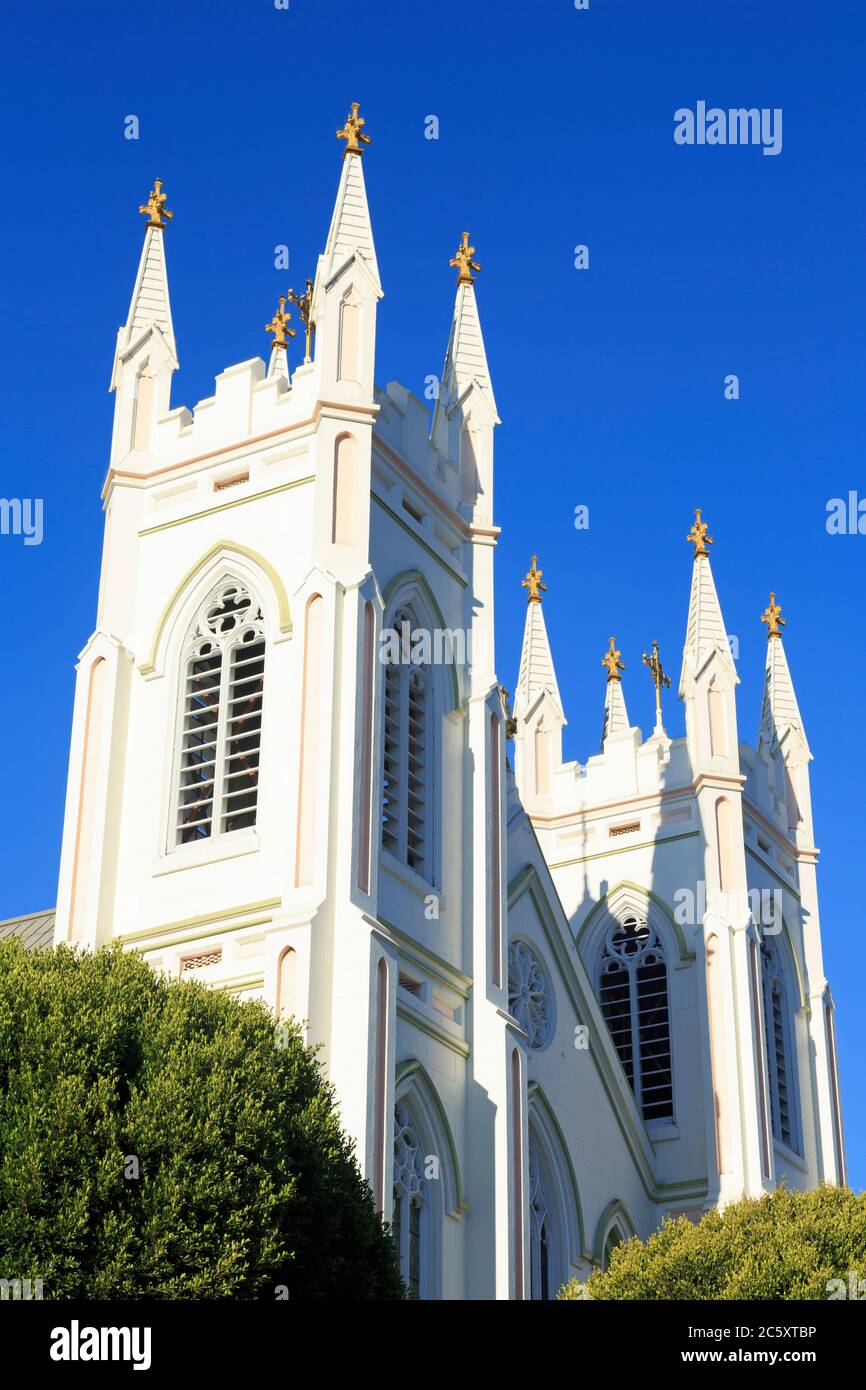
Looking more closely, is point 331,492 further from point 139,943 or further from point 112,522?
point 139,943

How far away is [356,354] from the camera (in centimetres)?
3656

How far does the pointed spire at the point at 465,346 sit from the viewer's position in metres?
41.1

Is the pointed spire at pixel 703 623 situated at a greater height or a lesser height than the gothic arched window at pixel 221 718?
greater

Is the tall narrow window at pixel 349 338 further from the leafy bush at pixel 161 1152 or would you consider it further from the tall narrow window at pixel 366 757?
the leafy bush at pixel 161 1152

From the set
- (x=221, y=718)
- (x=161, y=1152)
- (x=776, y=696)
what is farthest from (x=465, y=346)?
(x=161, y=1152)

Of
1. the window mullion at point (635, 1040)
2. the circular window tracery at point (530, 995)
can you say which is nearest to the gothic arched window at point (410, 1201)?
the circular window tracery at point (530, 995)

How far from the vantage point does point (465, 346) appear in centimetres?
4169

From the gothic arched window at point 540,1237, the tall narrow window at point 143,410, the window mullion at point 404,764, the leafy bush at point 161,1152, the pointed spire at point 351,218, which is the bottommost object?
the leafy bush at point 161,1152

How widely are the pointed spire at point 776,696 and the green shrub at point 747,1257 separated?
897 inches

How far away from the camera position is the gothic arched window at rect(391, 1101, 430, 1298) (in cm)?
3166

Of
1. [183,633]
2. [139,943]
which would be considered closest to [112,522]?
[183,633]

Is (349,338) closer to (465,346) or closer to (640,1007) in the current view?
(465,346)
